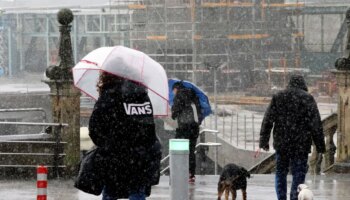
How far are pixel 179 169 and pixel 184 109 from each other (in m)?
5.70

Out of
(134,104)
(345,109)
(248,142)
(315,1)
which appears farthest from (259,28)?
(134,104)

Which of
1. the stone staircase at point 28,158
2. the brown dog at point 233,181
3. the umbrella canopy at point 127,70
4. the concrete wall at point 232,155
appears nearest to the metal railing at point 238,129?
the concrete wall at point 232,155

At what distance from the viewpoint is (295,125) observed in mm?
10188

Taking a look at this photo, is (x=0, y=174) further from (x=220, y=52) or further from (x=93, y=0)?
(x=93, y=0)

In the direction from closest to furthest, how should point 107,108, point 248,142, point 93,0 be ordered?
point 107,108 < point 248,142 < point 93,0

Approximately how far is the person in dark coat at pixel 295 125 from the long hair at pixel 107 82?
3.33 metres

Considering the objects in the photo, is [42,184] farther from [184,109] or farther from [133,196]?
[184,109]

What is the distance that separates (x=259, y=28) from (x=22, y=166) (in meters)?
59.8

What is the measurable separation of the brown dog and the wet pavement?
712 mm

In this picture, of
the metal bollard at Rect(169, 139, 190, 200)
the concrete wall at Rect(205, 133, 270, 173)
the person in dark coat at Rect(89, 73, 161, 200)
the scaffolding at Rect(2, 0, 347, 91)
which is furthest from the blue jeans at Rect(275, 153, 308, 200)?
the scaffolding at Rect(2, 0, 347, 91)

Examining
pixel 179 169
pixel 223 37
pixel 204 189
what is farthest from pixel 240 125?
pixel 179 169

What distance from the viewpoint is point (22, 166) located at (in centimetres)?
1460

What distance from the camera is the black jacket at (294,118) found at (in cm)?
1018

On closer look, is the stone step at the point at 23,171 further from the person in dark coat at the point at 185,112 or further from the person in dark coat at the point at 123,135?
the person in dark coat at the point at 123,135
